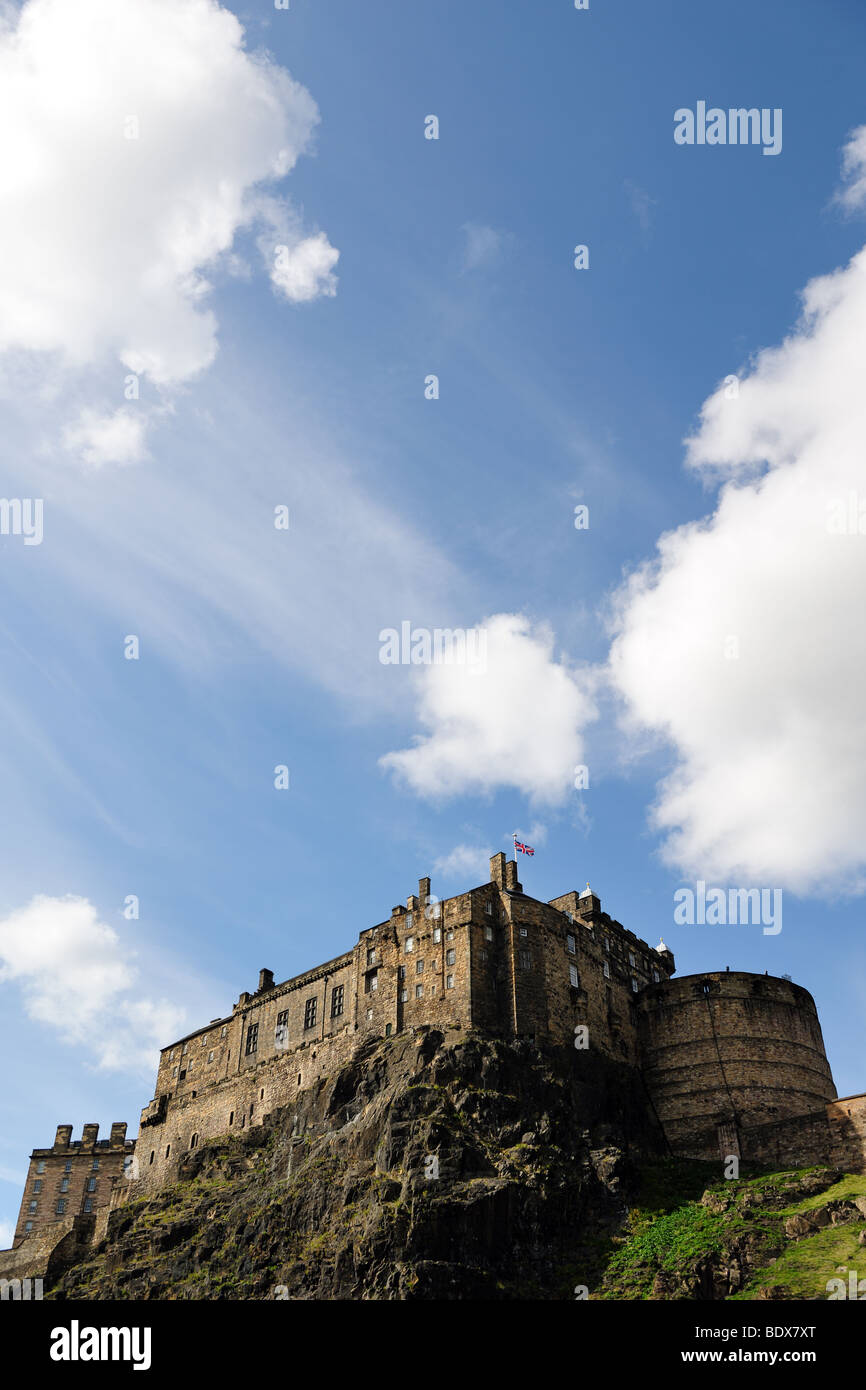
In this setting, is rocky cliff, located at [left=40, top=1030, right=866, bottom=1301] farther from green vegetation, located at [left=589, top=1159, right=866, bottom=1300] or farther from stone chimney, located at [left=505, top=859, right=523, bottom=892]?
stone chimney, located at [left=505, top=859, right=523, bottom=892]

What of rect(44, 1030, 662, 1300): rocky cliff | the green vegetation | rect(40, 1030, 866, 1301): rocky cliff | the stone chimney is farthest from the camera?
the stone chimney

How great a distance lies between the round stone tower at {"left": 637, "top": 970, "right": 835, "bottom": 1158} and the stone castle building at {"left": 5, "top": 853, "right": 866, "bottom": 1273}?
86 mm

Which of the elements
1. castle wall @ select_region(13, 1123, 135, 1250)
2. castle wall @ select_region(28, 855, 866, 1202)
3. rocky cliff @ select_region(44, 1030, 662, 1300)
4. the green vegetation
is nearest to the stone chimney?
castle wall @ select_region(28, 855, 866, 1202)

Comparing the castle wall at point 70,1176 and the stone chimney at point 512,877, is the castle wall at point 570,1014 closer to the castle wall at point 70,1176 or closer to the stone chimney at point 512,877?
the stone chimney at point 512,877

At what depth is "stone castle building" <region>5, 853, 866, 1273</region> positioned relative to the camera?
6600cm

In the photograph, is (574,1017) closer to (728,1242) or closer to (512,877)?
(512,877)

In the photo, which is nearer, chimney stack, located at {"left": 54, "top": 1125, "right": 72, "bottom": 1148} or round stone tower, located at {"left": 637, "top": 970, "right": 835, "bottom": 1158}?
round stone tower, located at {"left": 637, "top": 970, "right": 835, "bottom": 1158}

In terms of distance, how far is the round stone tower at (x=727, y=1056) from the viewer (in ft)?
218

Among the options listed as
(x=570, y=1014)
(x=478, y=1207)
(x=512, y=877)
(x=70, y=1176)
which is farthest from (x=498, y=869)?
(x=70, y=1176)

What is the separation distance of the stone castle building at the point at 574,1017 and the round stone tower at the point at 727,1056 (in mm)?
86

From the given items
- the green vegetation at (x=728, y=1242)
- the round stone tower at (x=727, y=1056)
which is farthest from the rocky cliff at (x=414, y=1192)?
the round stone tower at (x=727, y=1056)

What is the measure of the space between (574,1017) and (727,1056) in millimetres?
10011

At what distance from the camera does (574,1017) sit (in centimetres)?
6844
